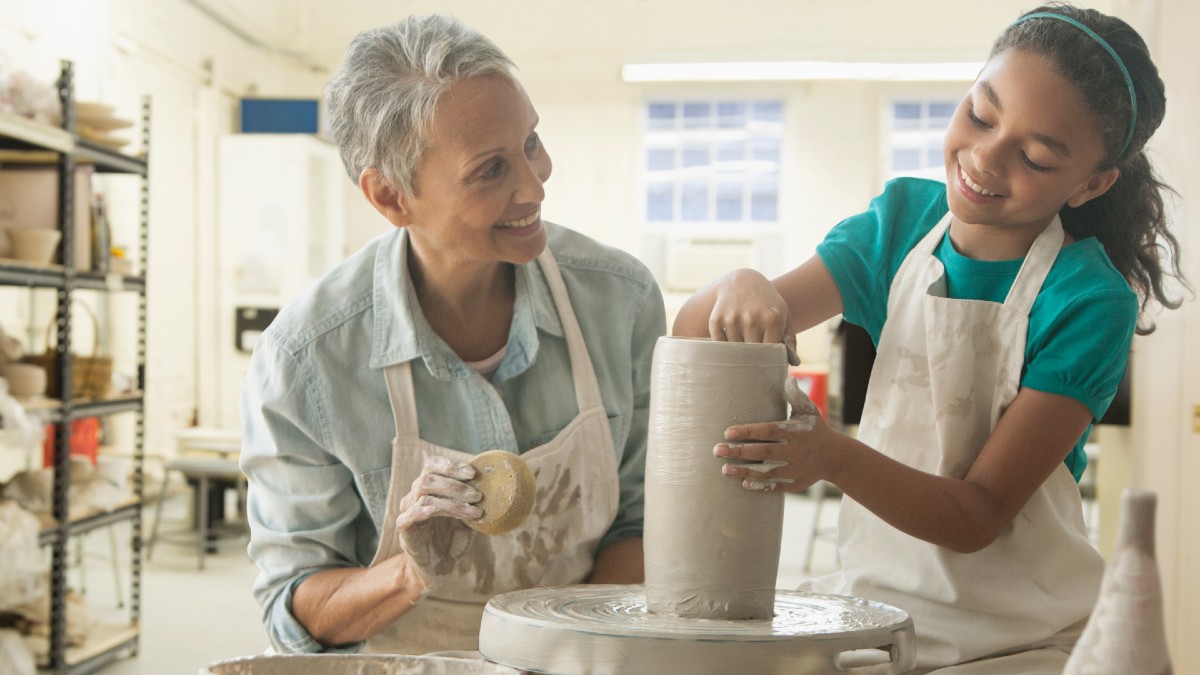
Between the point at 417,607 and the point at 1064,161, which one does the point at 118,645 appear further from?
the point at 1064,161

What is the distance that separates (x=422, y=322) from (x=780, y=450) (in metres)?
0.69

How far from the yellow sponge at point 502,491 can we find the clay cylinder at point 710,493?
0.51 ft

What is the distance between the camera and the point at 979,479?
1.32 m

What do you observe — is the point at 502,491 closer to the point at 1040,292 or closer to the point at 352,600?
the point at 352,600

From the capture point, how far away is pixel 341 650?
65.0 inches

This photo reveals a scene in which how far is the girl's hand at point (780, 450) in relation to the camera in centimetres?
115

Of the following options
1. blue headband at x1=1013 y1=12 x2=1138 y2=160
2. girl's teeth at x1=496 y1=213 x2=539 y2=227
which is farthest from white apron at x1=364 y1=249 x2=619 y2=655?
blue headband at x1=1013 y1=12 x2=1138 y2=160

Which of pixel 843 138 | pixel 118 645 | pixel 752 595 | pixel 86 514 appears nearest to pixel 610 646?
pixel 752 595

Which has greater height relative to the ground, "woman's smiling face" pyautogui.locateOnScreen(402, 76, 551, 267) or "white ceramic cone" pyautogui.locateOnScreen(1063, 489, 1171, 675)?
"woman's smiling face" pyautogui.locateOnScreen(402, 76, 551, 267)

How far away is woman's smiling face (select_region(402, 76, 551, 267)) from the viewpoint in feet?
5.23

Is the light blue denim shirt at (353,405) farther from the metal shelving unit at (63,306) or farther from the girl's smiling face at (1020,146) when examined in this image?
the metal shelving unit at (63,306)

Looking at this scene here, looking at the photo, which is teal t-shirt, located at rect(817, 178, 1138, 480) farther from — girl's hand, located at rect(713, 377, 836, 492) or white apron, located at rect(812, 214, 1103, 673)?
girl's hand, located at rect(713, 377, 836, 492)

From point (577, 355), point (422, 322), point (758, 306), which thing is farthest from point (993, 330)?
point (422, 322)

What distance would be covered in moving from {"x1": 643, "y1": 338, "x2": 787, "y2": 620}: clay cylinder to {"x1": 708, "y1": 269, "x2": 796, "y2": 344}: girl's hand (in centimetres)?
6
